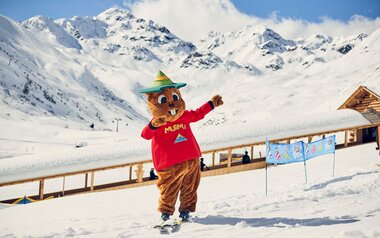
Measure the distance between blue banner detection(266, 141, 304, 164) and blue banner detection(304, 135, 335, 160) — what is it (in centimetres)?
30

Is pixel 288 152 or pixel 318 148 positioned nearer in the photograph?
pixel 288 152

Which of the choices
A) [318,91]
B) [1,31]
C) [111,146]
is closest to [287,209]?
[111,146]

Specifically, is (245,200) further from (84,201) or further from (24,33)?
(24,33)

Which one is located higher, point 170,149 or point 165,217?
point 170,149

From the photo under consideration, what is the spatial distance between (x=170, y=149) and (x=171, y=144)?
9 centimetres

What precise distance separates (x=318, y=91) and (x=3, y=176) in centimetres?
10215

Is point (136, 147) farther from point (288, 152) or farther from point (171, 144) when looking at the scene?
point (171, 144)

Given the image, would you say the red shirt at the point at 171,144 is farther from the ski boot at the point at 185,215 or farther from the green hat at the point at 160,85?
the ski boot at the point at 185,215

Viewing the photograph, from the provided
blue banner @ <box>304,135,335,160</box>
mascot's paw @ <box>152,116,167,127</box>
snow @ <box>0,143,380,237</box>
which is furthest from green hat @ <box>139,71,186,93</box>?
blue banner @ <box>304,135,335,160</box>

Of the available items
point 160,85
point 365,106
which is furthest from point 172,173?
point 365,106

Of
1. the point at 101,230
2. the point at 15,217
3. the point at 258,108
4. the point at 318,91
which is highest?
the point at 318,91

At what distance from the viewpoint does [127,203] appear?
8719 mm

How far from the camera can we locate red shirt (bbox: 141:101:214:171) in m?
5.57

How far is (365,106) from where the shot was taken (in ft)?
68.0
